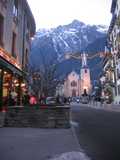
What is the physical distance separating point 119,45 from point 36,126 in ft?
154

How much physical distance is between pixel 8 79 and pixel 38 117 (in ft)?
27.3

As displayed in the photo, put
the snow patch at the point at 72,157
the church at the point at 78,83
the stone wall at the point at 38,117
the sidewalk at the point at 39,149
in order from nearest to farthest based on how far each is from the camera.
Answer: the snow patch at the point at 72,157
the sidewalk at the point at 39,149
the stone wall at the point at 38,117
the church at the point at 78,83

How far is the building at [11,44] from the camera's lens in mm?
21031

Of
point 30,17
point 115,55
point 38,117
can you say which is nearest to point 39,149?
point 38,117

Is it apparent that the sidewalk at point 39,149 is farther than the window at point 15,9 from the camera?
No

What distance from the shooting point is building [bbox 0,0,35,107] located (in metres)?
21.0

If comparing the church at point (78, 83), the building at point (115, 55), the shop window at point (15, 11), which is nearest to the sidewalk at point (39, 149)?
the shop window at point (15, 11)

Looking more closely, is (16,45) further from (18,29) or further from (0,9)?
(0,9)

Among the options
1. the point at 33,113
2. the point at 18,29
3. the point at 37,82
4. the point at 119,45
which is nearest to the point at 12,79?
the point at 37,82

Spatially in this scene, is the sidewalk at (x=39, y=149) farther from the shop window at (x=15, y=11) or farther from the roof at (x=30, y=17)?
the roof at (x=30, y=17)

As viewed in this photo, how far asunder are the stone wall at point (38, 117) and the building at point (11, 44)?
4.45 meters

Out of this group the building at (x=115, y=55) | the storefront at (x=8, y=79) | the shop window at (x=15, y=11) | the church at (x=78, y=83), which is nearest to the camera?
the storefront at (x=8, y=79)

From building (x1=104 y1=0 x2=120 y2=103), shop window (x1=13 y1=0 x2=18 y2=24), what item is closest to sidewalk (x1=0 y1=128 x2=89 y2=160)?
shop window (x1=13 y1=0 x2=18 y2=24)

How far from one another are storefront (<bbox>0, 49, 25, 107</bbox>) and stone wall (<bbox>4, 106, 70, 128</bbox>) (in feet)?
14.6
